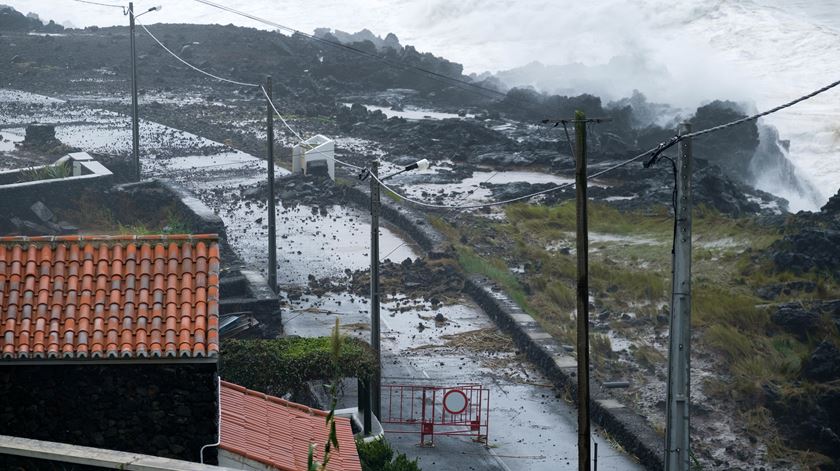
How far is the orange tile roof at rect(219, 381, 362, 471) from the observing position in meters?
9.59

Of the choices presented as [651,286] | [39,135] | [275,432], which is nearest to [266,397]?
[275,432]

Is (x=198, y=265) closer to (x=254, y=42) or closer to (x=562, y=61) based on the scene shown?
(x=254, y=42)

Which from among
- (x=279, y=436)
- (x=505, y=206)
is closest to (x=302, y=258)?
(x=505, y=206)

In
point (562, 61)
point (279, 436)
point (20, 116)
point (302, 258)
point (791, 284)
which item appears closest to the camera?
point (279, 436)

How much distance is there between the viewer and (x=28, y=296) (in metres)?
9.10

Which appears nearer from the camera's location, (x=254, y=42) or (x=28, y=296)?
(x=28, y=296)

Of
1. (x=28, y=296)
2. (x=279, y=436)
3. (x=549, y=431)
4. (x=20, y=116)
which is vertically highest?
(x=20, y=116)

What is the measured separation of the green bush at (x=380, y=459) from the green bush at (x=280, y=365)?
1321mm

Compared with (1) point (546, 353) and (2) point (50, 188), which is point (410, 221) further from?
(1) point (546, 353)

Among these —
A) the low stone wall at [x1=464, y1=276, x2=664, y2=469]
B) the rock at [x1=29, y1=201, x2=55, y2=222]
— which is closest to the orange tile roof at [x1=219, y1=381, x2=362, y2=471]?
the low stone wall at [x1=464, y1=276, x2=664, y2=469]

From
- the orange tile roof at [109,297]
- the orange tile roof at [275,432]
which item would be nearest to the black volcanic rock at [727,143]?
the orange tile roof at [275,432]

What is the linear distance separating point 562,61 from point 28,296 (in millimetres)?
61395

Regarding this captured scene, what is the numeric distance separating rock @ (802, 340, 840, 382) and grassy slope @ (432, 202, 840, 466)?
0.25 meters

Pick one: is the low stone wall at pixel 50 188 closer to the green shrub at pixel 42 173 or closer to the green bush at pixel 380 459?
the green shrub at pixel 42 173
